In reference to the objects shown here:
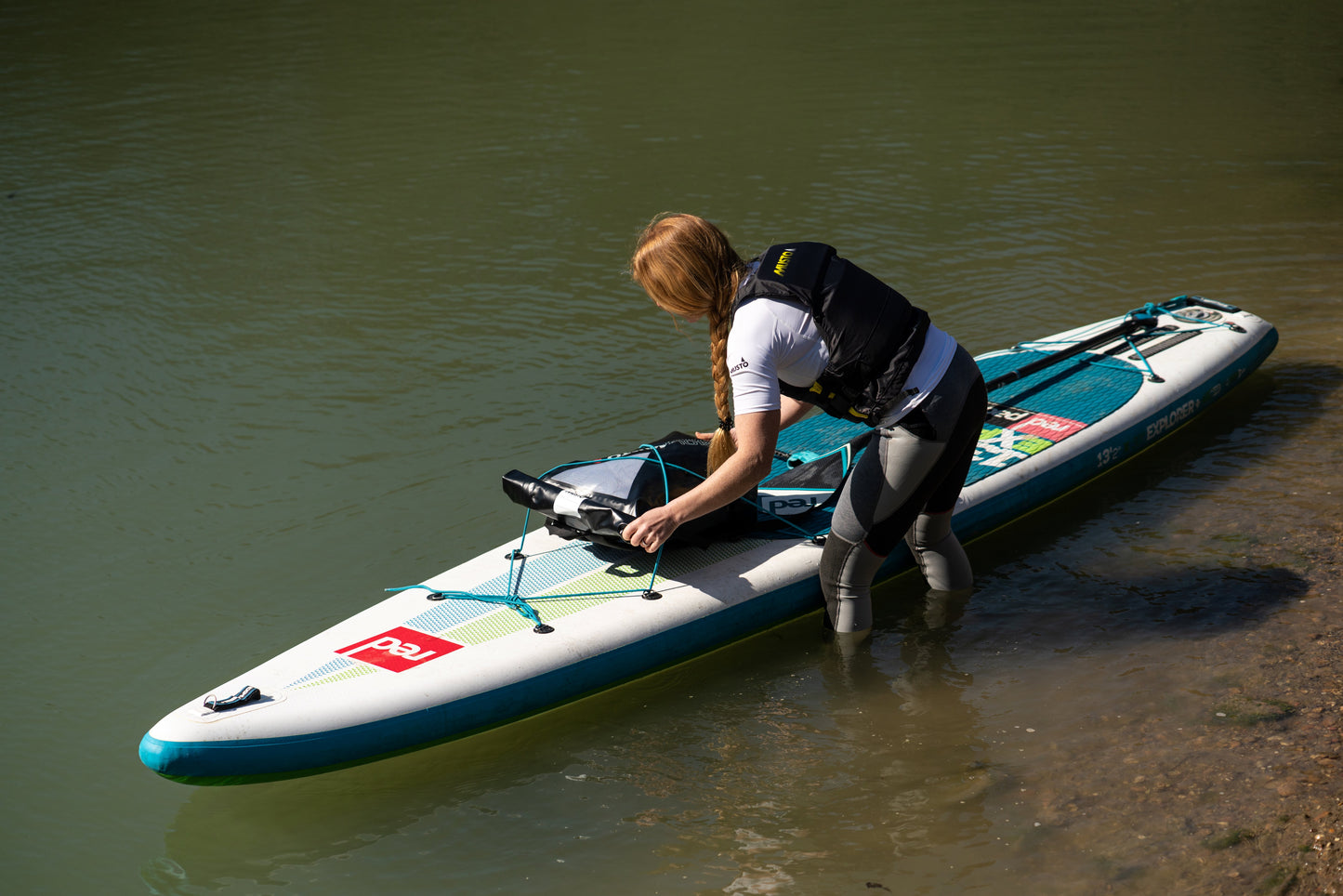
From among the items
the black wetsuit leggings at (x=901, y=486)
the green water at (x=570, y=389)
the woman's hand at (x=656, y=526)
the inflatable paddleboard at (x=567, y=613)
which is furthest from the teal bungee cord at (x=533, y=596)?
the woman's hand at (x=656, y=526)

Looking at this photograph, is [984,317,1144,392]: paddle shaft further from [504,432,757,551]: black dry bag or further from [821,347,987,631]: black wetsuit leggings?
[504,432,757,551]: black dry bag

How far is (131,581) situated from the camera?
4.41m

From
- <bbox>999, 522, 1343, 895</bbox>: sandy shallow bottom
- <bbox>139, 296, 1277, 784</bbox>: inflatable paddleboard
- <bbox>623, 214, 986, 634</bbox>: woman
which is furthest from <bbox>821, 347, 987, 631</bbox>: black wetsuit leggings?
<bbox>999, 522, 1343, 895</bbox>: sandy shallow bottom

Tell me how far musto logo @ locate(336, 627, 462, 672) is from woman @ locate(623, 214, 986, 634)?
0.85 meters

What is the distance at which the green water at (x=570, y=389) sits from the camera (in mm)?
3207

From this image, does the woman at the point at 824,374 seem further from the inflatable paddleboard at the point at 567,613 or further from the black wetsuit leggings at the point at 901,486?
the inflatable paddleboard at the point at 567,613

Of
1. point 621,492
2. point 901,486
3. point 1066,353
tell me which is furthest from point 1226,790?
point 1066,353

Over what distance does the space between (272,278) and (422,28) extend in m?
9.04

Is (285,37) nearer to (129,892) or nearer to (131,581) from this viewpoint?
(131,581)

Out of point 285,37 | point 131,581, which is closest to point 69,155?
point 285,37

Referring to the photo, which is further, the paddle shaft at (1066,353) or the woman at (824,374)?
the paddle shaft at (1066,353)

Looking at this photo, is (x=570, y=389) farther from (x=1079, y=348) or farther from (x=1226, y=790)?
(x=1226, y=790)

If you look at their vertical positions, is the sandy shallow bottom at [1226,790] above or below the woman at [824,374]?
below

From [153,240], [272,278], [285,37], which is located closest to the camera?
[272,278]
